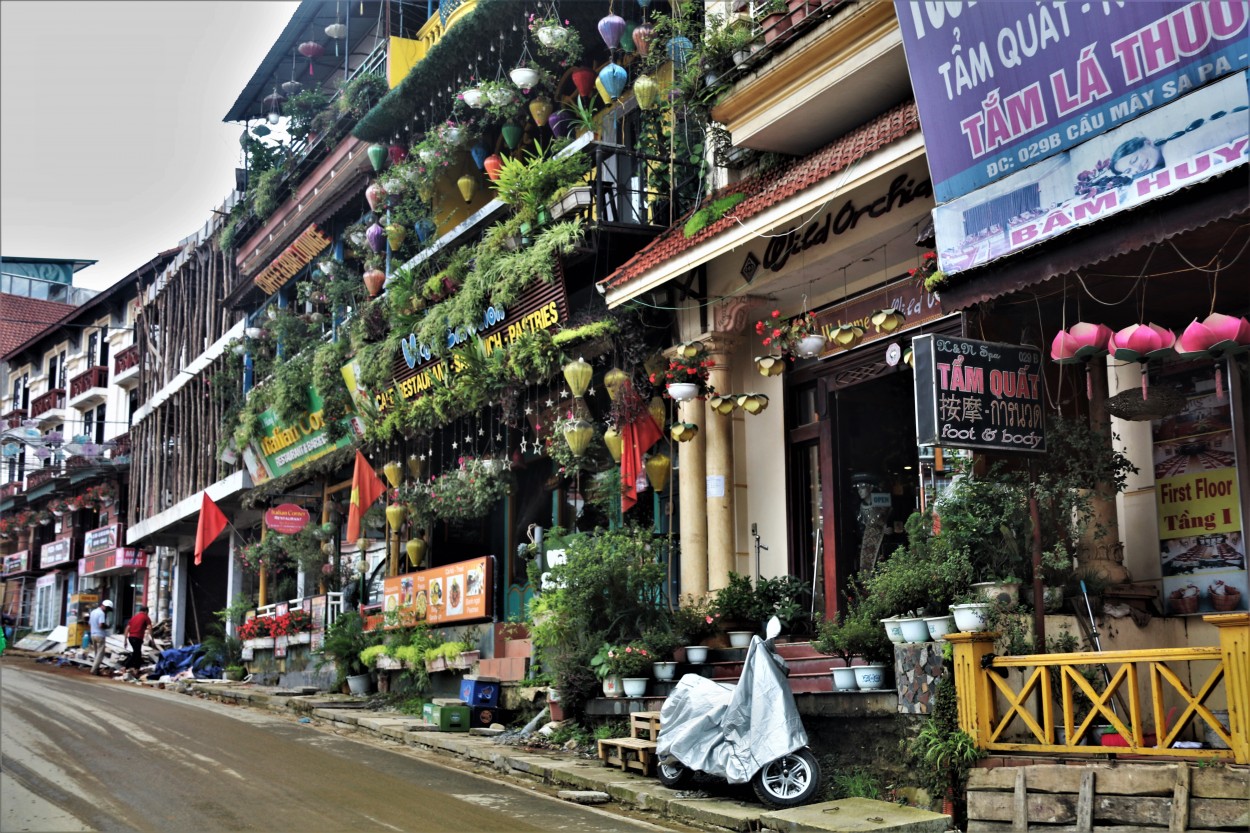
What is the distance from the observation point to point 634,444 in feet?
54.6

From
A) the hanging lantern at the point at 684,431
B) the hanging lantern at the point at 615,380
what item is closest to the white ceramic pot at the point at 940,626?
the hanging lantern at the point at 684,431

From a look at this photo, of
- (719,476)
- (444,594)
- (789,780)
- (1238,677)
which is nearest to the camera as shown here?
(1238,677)

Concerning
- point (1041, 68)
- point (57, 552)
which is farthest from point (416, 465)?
point (57, 552)

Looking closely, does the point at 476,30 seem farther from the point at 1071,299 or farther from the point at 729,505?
the point at 1071,299

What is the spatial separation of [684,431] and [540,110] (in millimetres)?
6814

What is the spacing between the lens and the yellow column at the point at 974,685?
9852 millimetres

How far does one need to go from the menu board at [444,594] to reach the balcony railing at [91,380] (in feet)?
93.8

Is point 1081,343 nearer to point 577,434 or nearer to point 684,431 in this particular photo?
point 684,431

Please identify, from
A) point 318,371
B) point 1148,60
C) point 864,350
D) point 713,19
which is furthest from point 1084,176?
point 318,371

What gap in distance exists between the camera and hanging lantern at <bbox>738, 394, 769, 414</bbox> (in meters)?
15.0

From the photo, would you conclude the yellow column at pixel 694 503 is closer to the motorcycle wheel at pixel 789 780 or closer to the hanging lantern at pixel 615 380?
the hanging lantern at pixel 615 380

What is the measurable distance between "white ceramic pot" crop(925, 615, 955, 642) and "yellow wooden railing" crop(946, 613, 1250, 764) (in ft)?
1.11

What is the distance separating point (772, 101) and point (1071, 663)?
7510mm

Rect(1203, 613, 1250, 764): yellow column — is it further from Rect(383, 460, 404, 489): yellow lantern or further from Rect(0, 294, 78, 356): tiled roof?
Rect(0, 294, 78, 356): tiled roof
